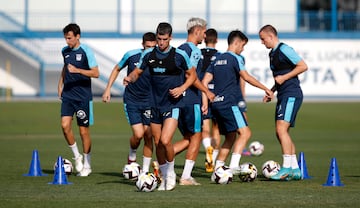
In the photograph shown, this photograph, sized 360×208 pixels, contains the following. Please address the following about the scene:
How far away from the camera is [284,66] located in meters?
14.8

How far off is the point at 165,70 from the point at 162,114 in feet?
2.09

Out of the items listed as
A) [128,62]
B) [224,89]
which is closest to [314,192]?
[224,89]

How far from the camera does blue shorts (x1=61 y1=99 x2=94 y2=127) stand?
1591cm

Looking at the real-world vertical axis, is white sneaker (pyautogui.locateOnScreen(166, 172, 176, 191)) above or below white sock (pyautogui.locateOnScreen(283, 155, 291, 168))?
below

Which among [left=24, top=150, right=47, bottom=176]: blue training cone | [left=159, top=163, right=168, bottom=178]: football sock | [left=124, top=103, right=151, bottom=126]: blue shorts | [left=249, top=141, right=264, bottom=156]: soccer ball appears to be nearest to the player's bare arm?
[left=124, top=103, right=151, bottom=126]: blue shorts

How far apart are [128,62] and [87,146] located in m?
1.59

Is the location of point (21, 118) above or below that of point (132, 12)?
below

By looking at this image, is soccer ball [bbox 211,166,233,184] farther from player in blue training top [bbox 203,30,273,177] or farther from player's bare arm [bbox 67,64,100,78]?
player's bare arm [bbox 67,64,100,78]

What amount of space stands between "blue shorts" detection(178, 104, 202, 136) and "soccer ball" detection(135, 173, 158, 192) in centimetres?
136

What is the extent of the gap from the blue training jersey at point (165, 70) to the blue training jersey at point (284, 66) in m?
1.96


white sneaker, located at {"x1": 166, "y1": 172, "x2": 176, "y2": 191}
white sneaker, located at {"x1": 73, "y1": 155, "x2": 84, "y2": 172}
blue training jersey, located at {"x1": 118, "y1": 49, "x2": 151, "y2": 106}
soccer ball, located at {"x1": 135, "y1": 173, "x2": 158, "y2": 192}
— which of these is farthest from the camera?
white sneaker, located at {"x1": 73, "y1": 155, "x2": 84, "y2": 172}

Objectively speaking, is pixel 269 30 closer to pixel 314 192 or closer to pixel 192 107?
pixel 192 107

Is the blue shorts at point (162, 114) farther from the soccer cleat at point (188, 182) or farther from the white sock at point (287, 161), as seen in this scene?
the white sock at point (287, 161)

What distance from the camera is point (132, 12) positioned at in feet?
167
